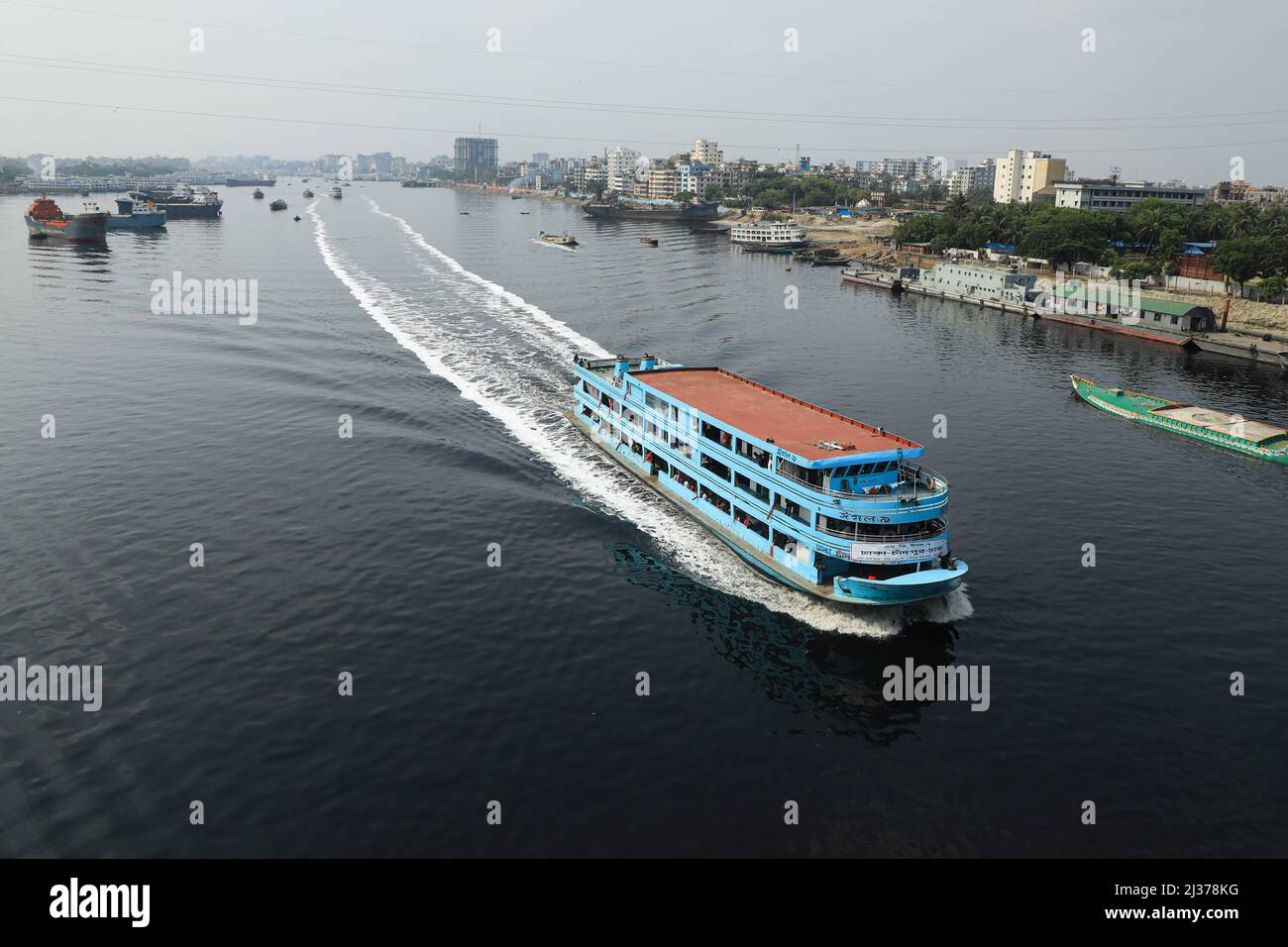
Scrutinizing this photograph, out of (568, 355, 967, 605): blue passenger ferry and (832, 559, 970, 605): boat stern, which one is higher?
(568, 355, 967, 605): blue passenger ferry

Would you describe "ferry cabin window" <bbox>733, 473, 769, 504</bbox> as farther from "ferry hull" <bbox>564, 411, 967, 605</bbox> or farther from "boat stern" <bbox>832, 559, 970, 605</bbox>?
"boat stern" <bbox>832, 559, 970, 605</bbox>

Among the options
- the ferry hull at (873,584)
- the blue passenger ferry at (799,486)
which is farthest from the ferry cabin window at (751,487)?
the ferry hull at (873,584)

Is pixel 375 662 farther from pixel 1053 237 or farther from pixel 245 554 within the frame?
pixel 1053 237

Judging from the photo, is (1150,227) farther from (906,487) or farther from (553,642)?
(553,642)

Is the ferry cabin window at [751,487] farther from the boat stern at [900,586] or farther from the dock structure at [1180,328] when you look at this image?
the dock structure at [1180,328]

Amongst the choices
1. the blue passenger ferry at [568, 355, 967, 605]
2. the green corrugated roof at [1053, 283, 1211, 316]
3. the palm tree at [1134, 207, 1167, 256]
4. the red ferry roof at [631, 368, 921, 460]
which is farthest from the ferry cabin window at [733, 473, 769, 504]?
the palm tree at [1134, 207, 1167, 256]
